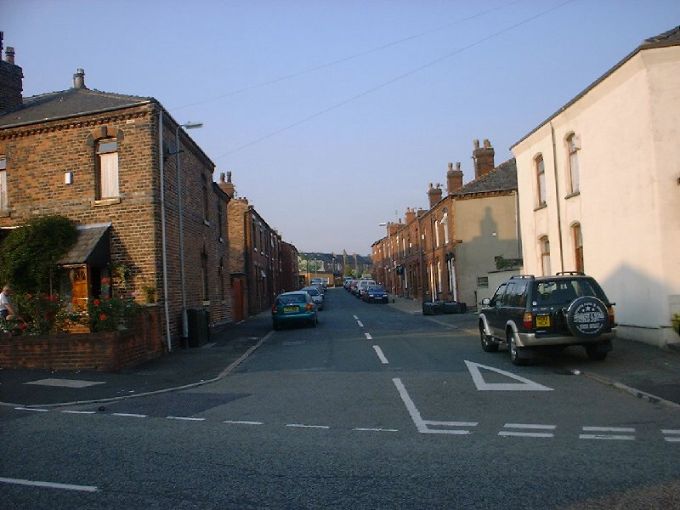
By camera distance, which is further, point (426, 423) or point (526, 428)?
point (426, 423)

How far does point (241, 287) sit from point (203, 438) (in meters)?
23.8

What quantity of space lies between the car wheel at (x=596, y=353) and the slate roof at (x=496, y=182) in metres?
21.2

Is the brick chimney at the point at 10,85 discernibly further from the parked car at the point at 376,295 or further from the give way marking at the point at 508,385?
the parked car at the point at 376,295

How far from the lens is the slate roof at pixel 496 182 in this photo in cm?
3225

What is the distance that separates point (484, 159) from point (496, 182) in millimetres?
2982

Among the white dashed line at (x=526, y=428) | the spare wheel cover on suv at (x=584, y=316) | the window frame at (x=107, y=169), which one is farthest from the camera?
the window frame at (x=107, y=169)

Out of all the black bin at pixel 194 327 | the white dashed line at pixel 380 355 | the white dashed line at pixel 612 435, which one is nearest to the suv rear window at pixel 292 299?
the black bin at pixel 194 327

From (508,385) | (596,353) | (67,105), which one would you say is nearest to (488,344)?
(596,353)

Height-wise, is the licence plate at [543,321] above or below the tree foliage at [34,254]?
below

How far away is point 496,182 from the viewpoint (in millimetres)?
32719

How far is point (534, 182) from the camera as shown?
20.0m

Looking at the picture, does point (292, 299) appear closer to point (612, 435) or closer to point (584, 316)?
point (584, 316)

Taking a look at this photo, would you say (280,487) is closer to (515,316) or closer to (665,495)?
(665,495)

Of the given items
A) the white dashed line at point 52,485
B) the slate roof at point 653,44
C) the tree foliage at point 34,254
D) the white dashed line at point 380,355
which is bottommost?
Result: the white dashed line at point 380,355
